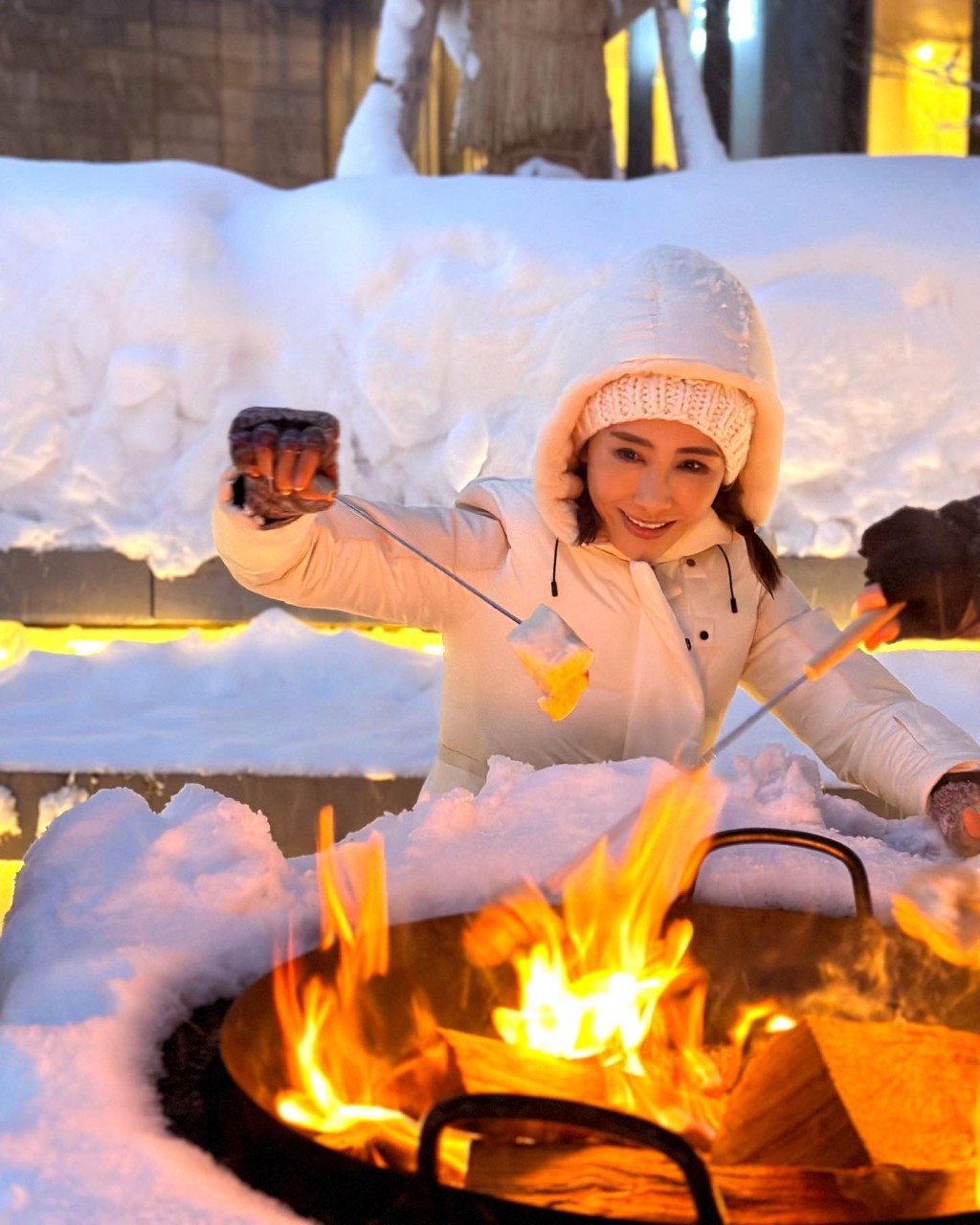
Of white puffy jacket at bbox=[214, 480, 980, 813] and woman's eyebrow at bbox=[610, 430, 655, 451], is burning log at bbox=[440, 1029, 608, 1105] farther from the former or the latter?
woman's eyebrow at bbox=[610, 430, 655, 451]

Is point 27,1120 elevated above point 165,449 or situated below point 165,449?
below

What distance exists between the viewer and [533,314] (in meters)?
4.51

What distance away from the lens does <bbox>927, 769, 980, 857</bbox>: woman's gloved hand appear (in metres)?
1.67

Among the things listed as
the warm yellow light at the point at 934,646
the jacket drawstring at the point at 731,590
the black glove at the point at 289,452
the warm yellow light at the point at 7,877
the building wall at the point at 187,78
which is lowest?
the warm yellow light at the point at 7,877

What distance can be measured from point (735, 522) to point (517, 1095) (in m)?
1.43

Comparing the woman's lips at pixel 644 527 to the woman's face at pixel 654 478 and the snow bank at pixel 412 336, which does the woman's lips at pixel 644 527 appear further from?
the snow bank at pixel 412 336

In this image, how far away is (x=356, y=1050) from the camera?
1.17 meters

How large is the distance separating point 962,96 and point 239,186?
20.7 ft

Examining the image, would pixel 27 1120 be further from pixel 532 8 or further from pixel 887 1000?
pixel 532 8

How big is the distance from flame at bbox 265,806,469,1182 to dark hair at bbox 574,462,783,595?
870mm

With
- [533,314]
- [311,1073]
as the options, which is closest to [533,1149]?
[311,1073]

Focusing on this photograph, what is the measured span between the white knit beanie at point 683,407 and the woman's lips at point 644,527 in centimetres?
14

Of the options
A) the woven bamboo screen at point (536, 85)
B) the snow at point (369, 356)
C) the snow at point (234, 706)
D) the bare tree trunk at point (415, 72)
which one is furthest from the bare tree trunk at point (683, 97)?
the snow at point (234, 706)

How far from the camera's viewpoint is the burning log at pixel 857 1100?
1.08m
